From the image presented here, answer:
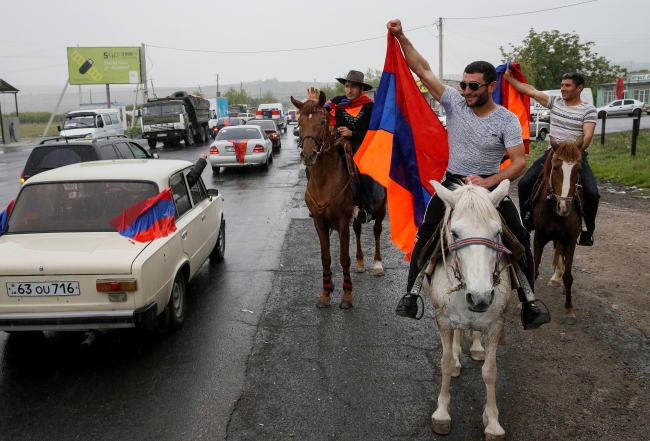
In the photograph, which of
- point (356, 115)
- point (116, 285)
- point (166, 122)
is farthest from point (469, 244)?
point (166, 122)

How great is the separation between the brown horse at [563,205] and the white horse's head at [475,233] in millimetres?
2567

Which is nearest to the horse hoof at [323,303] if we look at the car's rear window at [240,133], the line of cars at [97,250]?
the line of cars at [97,250]

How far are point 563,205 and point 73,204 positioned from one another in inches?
203

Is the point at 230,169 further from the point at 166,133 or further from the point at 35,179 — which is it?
the point at 35,179

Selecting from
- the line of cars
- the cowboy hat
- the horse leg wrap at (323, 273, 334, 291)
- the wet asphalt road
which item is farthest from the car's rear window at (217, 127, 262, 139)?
the horse leg wrap at (323, 273, 334, 291)

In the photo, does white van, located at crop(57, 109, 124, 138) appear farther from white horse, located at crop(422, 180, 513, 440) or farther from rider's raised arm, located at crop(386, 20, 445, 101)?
white horse, located at crop(422, 180, 513, 440)

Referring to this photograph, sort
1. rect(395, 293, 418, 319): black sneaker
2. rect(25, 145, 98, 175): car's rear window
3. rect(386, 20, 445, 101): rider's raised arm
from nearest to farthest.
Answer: rect(395, 293, 418, 319): black sneaker → rect(386, 20, 445, 101): rider's raised arm → rect(25, 145, 98, 175): car's rear window

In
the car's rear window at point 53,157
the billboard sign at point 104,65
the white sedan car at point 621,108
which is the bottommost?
the car's rear window at point 53,157

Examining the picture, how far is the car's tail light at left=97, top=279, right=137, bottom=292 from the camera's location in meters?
4.69

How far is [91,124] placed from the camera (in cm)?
2822

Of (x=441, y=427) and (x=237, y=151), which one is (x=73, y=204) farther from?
(x=237, y=151)

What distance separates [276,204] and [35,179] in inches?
312

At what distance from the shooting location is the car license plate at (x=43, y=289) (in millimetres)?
4684

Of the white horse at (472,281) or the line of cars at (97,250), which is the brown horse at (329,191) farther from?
the white horse at (472,281)
